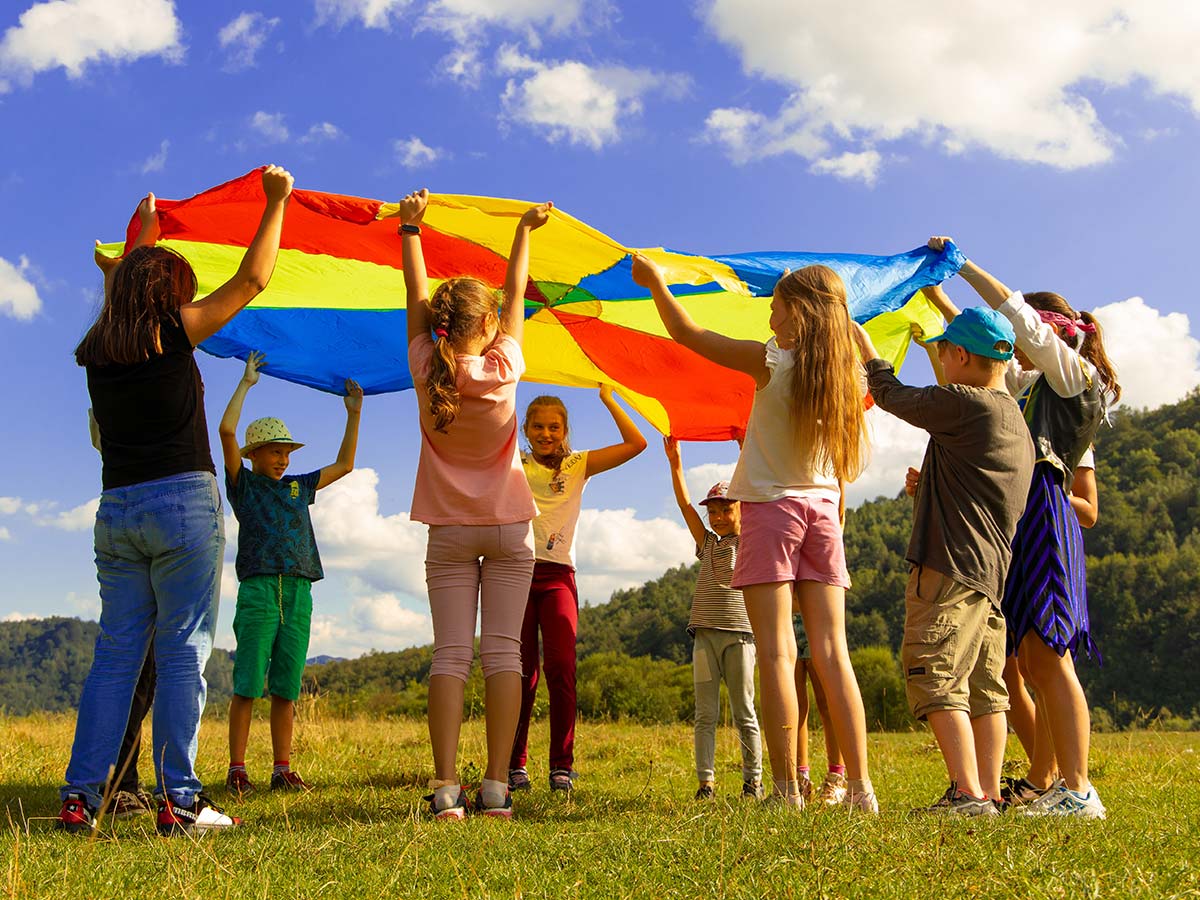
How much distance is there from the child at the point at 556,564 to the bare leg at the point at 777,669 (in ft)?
5.10

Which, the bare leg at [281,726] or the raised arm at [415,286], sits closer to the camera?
the raised arm at [415,286]

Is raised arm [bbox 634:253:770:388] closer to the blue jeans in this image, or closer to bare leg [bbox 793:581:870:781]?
bare leg [bbox 793:581:870:781]

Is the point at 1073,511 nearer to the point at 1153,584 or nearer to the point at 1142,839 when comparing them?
the point at 1142,839

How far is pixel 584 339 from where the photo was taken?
5.61 m

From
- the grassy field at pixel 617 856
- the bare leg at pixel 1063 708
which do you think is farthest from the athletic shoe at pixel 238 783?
the bare leg at pixel 1063 708

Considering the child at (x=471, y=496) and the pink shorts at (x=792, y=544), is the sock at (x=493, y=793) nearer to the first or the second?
the child at (x=471, y=496)

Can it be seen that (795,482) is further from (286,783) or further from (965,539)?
(286,783)

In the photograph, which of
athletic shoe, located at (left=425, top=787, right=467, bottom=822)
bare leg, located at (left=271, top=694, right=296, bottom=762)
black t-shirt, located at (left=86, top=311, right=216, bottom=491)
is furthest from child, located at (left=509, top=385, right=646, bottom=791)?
black t-shirt, located at (left=86, top=311, right=216, bottom=491)

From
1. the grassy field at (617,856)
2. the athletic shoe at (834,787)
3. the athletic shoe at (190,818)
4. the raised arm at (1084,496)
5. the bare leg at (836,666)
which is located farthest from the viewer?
the athletic shoe at (834,787)

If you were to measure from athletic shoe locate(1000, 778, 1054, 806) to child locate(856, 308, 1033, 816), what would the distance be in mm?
476

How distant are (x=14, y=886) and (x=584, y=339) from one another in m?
4.04

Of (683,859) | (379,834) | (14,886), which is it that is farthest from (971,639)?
(14,886)

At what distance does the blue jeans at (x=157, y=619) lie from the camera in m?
3.09

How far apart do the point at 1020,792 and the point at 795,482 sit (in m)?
1.57
